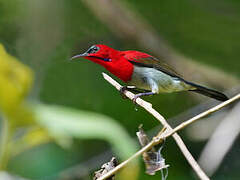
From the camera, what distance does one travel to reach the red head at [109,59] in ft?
4.77

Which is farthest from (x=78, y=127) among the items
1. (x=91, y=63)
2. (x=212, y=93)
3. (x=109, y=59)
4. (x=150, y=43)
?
(x=91, y=63)

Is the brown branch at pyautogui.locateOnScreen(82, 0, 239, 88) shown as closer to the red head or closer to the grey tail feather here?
the grey tail feather

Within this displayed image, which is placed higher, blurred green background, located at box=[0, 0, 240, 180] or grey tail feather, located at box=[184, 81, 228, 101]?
grey tail feather, located at box=[184, 81, 228, 101]

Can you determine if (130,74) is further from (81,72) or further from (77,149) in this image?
(81,72)

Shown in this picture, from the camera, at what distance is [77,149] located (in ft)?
12.5

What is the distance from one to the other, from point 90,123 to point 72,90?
268 cm

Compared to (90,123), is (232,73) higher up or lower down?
lower down

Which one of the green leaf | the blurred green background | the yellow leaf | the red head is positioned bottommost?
the blurred green background

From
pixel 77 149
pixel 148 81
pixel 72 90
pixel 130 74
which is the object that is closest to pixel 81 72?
pixel 72 90

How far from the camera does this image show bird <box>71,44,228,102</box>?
1.55 metres

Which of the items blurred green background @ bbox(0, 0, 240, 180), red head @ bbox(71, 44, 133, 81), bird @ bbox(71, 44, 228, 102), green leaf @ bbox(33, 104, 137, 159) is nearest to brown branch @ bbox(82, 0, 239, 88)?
blurred green background @ bbox(0, 0, 240, 180)

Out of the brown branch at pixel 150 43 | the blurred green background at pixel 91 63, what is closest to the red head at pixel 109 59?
the blurred green background at pixel 91 63

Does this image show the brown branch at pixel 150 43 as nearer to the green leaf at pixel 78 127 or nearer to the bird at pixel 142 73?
the bird at pixel 142 73

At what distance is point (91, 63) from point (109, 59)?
2.93m
